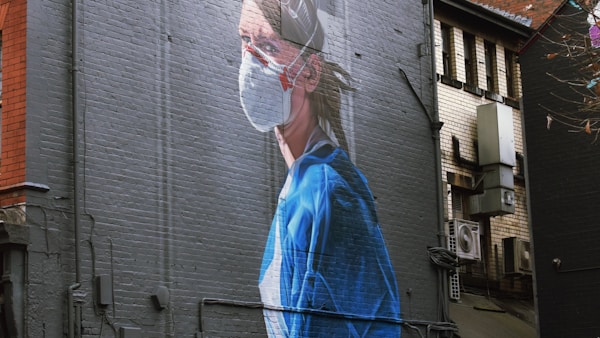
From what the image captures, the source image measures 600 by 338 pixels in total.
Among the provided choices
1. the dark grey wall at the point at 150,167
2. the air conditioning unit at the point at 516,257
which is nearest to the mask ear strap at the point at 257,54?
the dark grey wall at the point at 150,167

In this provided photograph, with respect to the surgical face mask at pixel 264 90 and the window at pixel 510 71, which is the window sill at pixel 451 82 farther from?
the surgical face mask at pixel 264 90

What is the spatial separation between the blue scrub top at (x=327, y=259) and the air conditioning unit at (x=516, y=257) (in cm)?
646

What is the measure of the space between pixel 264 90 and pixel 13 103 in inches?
203

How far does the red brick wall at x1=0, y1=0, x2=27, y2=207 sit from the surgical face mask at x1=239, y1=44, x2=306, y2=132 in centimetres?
445

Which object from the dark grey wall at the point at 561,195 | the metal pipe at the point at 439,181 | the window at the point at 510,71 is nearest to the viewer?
the metal pipe at the point at 439,181

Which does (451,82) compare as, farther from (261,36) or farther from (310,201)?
(261,36)

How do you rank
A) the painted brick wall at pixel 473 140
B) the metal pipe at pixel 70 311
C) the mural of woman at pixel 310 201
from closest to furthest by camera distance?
the metal pipe at pixel 70 311 < the mural of woman at pixel 310 201 < the painted brick wall at pixel 473 140

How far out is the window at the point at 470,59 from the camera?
1120 inches

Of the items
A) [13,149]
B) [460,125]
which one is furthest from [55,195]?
[460,125]

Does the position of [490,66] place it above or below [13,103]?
above

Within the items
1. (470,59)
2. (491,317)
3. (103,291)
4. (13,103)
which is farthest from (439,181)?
(13,103)

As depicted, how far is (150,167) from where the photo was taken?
18.1 m

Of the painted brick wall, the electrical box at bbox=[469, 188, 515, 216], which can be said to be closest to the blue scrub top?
the painted brick wall

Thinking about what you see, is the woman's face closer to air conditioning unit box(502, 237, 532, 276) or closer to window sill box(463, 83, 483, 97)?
window sill box(463, 83, 483, 97)
